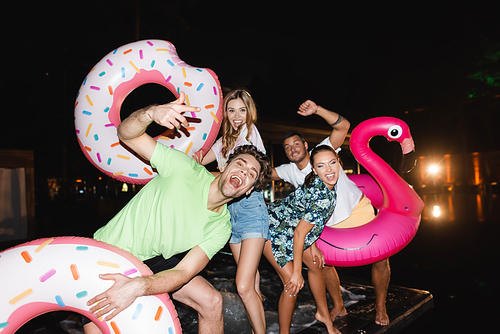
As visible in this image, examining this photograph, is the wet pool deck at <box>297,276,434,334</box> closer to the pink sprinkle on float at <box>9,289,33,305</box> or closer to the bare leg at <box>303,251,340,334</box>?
the bare leg at <box>303,251,340,334</box>

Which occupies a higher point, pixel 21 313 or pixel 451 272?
pixel 21 313

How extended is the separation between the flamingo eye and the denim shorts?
1.19 meters

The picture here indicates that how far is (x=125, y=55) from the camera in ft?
7.34

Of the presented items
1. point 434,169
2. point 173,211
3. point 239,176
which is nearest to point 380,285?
point 239,176

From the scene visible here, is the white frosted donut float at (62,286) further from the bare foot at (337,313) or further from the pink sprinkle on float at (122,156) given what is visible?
the bare foot at (337,313)

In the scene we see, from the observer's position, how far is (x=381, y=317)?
8.93 feet

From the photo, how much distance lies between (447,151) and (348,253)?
15.5m

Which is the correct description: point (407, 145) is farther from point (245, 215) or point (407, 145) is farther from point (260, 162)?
point (245, 215)

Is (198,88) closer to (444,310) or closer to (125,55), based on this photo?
(125,55)

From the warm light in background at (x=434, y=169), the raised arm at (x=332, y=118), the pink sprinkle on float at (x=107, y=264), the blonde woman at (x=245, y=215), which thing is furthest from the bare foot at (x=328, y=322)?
the warm light in background at (x=434, y=169)

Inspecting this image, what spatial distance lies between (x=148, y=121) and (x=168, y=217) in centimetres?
54

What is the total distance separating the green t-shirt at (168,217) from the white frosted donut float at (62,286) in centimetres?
29

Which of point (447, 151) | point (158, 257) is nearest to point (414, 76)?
point (447, 151)

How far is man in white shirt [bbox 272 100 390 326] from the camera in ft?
8.87
